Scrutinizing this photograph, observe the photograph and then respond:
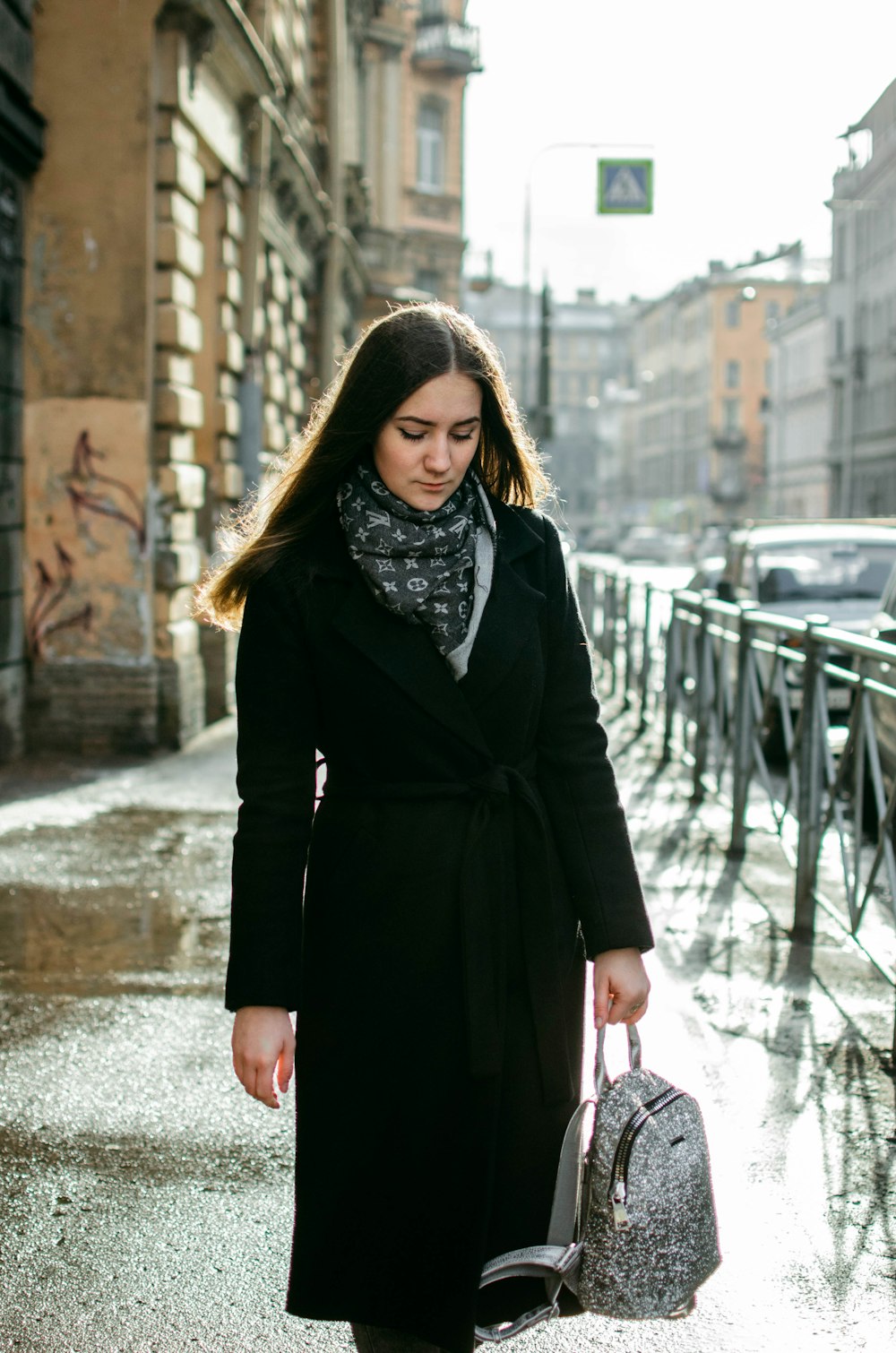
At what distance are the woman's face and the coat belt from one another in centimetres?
43

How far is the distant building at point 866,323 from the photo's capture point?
5578 centimetres

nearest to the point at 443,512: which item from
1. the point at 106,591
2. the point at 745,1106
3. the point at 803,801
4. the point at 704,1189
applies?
the point at 704,1189

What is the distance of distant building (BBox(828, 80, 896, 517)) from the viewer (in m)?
55.8

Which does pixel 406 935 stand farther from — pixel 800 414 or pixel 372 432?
pixel 800 414

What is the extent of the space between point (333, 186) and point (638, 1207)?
1848 centimetres

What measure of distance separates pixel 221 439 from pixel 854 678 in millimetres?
7799

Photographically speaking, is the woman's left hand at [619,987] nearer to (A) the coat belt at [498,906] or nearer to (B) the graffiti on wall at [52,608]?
(A) the coat belt at [498,906]

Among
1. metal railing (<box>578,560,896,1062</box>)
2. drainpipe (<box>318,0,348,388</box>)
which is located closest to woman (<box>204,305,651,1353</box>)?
metal railing (<box>578,560,896,1062</box>)

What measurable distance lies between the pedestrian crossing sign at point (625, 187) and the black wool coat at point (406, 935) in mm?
17727

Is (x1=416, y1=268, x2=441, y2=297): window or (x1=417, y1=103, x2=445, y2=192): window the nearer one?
(x1=416, y1=268, x2=441, y2=297): window

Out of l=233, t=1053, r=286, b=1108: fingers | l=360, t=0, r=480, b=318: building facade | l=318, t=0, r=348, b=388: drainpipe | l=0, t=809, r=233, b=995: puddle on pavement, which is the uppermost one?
l=360, t=0, r=480, b=318: building facade

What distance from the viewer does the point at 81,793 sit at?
891 centimetres

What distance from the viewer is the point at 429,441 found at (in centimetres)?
240

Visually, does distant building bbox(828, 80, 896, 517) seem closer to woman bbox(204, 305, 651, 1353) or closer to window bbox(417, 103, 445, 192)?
window bbox(417, 103, 445, 192)
